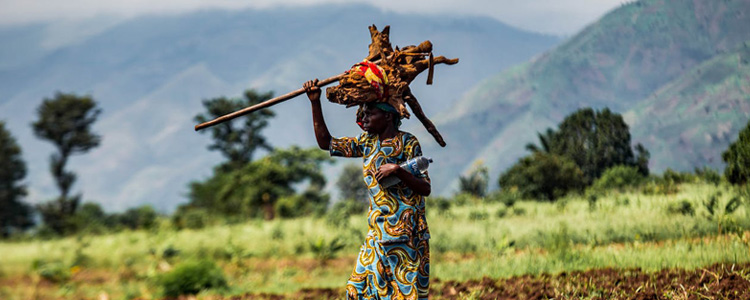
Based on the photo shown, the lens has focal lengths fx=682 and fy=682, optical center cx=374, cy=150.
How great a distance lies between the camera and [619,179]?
18625 millimetres

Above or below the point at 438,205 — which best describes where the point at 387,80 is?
below

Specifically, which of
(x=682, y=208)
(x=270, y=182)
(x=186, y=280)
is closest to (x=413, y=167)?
(x=186, y=280)

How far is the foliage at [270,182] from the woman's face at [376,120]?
18191 millimetres

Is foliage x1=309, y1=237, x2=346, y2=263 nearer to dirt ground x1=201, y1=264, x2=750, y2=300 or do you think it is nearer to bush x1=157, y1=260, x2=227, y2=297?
bush x1=157, y1=260, x2=227, y2=297

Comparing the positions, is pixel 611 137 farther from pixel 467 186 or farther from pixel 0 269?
pixel 0 269

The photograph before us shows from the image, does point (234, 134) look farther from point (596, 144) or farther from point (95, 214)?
point (596, 144)

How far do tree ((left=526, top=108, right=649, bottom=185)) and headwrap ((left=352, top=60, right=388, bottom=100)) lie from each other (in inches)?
736

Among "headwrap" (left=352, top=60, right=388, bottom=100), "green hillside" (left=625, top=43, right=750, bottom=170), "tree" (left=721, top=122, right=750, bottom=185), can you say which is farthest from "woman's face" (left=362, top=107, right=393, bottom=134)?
"green hillside" (left=625, top=43, right=750, bottom=170)

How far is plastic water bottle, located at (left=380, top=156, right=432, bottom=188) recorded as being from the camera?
14.6 ft

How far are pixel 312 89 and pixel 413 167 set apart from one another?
34.5 inches

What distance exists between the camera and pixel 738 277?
5969 millimetres

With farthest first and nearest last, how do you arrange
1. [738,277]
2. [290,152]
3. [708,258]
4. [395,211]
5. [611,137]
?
[290,152] < [611,137] < [708,258] < [738,277] < [395,211]

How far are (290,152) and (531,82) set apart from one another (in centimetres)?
11770

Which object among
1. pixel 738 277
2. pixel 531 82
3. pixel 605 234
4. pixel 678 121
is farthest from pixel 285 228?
pixel 531 82
